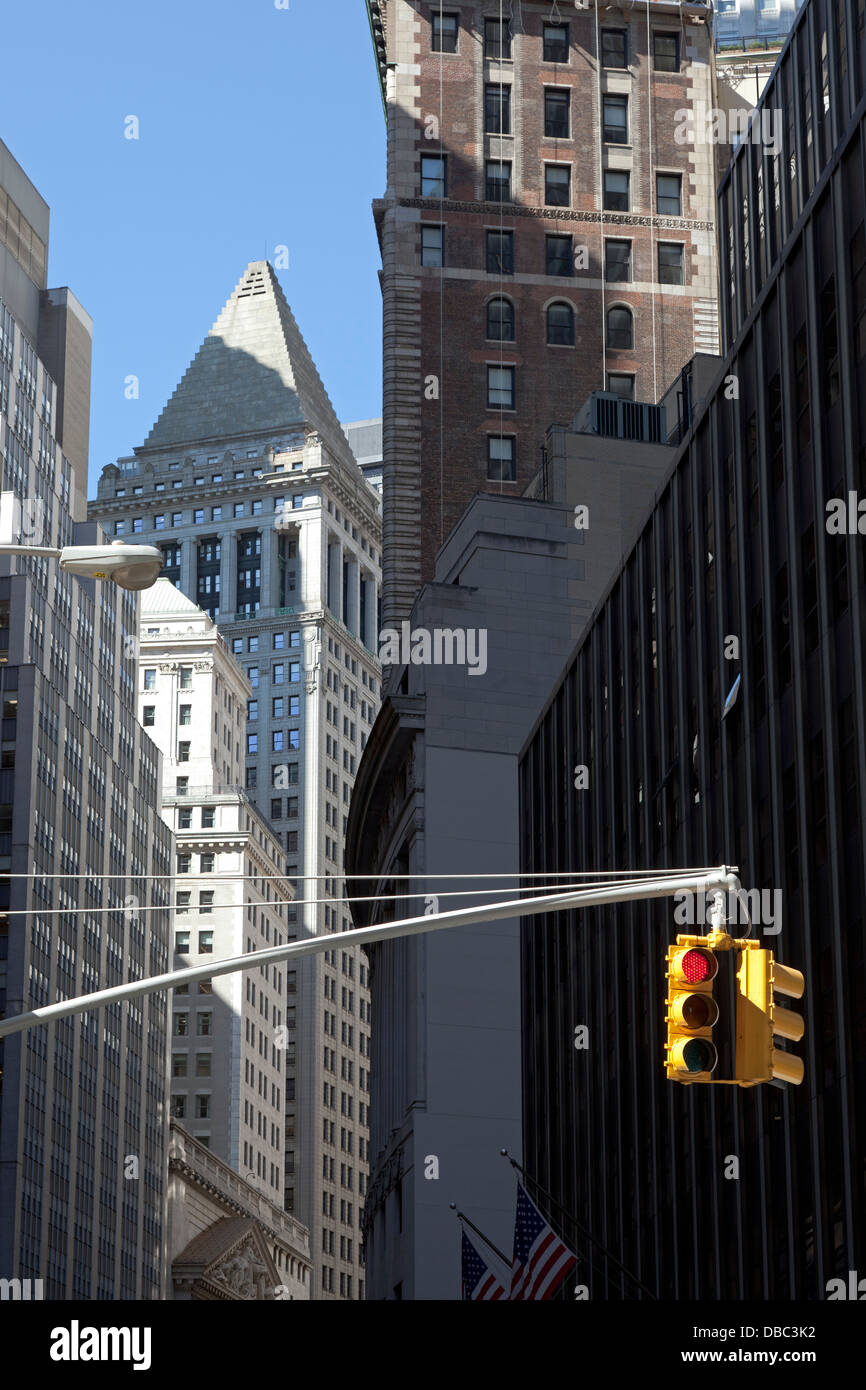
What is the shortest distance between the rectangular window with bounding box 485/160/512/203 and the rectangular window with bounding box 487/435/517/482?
513 inches

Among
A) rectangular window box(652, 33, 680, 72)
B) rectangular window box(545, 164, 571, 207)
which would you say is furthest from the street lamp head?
rectangular window box(652, 33, 680, 72)

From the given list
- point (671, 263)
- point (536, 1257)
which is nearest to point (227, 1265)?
point (671, 263)

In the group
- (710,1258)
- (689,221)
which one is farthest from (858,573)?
(689,221)

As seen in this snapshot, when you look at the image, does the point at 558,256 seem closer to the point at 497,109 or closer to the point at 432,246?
the point at 432,246

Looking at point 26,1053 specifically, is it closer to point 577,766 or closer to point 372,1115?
point 372,1115

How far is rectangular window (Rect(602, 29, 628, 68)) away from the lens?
10500cm

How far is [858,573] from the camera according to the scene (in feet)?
122

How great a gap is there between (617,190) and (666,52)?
8.18 metres

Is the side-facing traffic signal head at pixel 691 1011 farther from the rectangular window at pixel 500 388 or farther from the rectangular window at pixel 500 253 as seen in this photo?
the rectangular window at pixel 500 253

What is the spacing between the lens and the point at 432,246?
99.2 m

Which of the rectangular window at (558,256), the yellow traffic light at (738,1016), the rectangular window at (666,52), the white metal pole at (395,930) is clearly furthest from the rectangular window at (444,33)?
the yellow traffic light at (738,1016)

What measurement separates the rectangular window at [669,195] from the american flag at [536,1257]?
2592 inches

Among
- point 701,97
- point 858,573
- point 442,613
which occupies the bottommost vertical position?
point 858,573
